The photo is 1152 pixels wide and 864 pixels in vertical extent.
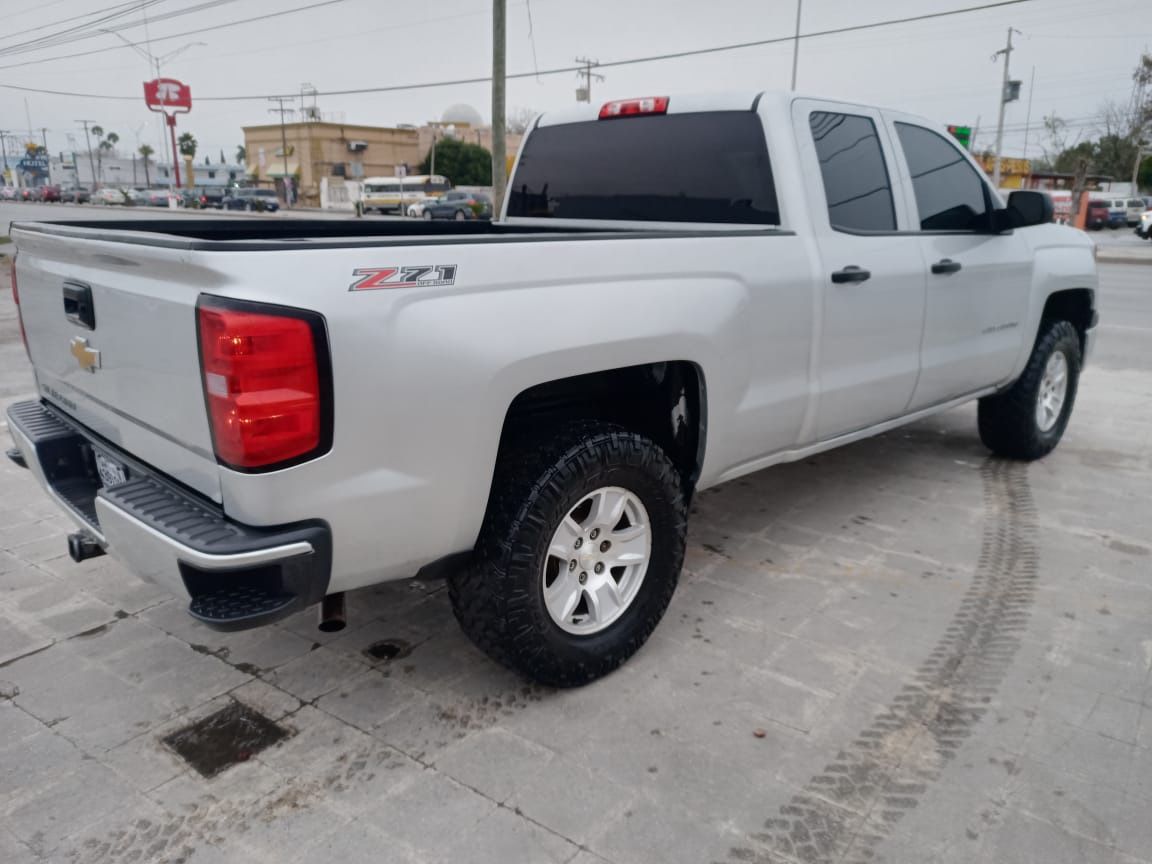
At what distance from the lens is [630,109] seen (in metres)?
4.10

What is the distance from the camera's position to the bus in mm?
52812

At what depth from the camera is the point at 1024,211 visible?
4473 millimetres

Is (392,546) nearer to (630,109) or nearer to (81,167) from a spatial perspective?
(630,109)

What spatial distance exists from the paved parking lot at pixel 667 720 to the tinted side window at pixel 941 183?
1.54 metres

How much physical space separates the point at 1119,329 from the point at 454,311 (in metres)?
11.1

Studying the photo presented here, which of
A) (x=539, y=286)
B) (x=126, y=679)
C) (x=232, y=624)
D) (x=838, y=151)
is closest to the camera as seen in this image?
(x=232, y=624)

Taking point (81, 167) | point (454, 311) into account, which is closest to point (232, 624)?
point (454, 311)

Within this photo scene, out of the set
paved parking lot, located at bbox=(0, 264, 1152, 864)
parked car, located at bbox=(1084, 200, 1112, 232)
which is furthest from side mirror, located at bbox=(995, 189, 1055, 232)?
parked car, located at bbox=(1084, 200, 1112, 232)

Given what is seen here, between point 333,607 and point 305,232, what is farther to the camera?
point 305,232

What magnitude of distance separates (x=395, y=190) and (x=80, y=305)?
55.6 meters

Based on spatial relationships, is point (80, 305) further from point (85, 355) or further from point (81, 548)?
point (81, 548)

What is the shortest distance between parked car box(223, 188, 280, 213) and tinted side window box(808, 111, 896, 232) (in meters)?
52.8

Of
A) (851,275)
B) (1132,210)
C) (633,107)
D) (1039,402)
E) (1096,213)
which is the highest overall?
(633,107)

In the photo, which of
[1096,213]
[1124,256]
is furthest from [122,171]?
[1124,256]
